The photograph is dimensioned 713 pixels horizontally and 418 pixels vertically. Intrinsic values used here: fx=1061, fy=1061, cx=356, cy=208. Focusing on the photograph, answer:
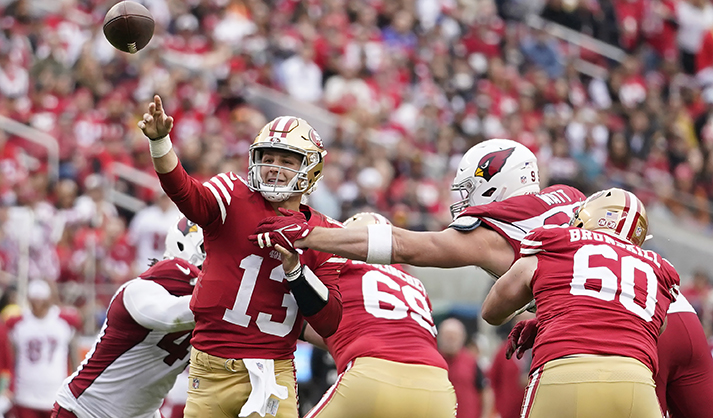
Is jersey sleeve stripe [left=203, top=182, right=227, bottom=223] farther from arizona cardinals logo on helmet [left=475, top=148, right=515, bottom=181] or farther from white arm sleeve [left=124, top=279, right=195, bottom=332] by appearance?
arizona cardinals logo on helmet [left=475, top=148, right=515, bottom=181]

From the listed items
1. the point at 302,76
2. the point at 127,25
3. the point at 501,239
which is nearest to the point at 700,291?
the point at 302,76

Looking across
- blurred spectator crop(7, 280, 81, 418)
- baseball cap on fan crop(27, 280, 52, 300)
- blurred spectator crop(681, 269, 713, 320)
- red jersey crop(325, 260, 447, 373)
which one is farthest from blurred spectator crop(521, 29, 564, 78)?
red jersey crop(325, 260, 447, 373)

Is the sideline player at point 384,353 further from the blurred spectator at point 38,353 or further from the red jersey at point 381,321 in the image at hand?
the blurred spectator at point 38,353

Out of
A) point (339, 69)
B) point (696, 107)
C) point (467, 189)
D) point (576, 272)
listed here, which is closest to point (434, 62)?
point (339, 69)

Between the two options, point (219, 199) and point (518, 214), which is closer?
point (219, 199)

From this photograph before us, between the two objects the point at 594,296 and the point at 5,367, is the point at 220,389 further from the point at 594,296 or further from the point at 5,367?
the point at 5,367

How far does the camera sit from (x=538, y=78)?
16.2 m

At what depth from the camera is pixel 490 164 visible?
5.61m

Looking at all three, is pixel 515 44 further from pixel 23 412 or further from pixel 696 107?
pixel 23 412

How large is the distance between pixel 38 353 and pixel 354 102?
5959 mm

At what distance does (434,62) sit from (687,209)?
426 centimetres

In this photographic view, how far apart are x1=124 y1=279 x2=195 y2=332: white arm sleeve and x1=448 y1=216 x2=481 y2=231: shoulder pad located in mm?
1517

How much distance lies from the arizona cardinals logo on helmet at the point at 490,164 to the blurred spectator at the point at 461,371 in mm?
3963

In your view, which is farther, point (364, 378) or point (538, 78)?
point (538, 78)
